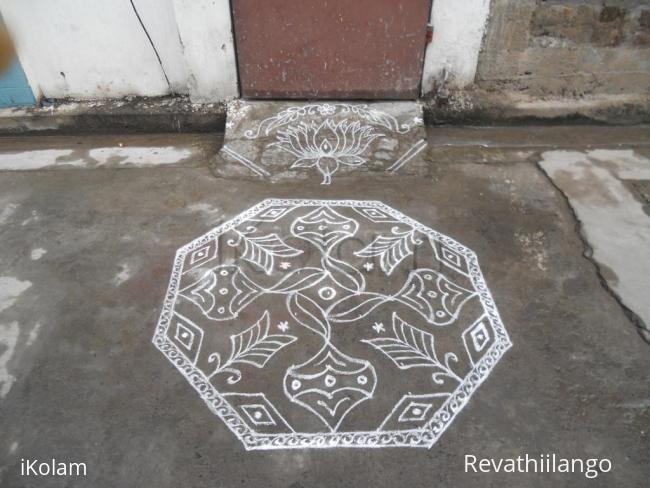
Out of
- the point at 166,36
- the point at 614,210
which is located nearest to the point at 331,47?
the point at 166,36

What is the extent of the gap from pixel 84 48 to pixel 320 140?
1.88m

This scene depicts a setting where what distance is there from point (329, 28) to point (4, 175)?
2.37 meters

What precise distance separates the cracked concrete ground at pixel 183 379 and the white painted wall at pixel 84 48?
0.56 m

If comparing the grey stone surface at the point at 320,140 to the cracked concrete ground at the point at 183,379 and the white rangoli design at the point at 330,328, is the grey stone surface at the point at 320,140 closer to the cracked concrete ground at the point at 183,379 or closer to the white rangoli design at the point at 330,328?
the cracked concrete ground at the point at 183,379

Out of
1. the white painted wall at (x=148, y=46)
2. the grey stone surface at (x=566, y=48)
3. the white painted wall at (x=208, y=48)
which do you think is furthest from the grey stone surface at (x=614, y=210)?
the white painted wall at (x=208, y=48)

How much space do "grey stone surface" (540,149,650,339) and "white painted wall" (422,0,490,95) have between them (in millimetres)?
859

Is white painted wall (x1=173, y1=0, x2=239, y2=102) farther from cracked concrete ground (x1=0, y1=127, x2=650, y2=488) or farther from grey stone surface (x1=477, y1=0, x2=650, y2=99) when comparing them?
grey stone surface (x1=477, y1=0, x2=650, y2=99)

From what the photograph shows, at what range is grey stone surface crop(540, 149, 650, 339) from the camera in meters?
2.30

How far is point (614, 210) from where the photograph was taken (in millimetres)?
2734

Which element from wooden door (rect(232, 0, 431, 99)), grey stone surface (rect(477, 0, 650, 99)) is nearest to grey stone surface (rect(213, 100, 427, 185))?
wooden door (rect(232, 0, 431, 99))

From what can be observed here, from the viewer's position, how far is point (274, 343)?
6.72 feet

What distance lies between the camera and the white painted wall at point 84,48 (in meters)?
3.30

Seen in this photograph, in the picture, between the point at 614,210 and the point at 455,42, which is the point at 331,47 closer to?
the point at 455,42

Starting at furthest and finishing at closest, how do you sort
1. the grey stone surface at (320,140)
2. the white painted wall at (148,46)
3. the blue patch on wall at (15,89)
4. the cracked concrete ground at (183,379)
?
1. the blue patch on wall at (15,89)
2. the white painted wall at (148,46)
3. the grey stone surface at (320,140)
4. the cracked concrete ground at (183,379)
